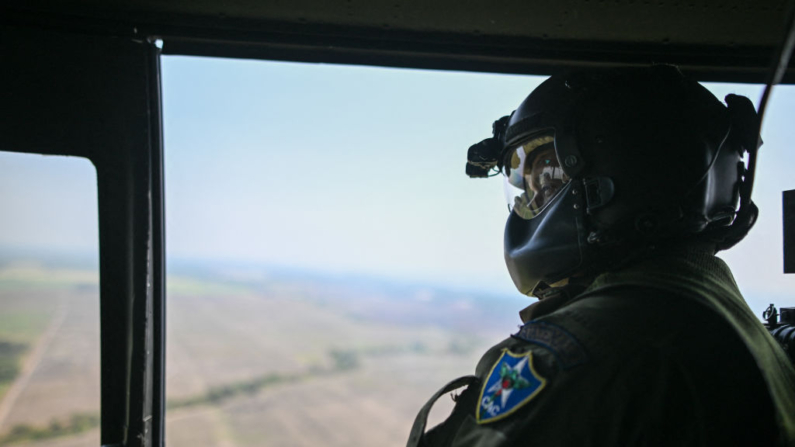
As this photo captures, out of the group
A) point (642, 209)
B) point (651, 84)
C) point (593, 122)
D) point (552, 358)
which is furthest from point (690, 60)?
point (552, 358)

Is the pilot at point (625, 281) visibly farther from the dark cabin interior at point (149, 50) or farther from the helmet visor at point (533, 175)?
the dark cabin interior at point (149, 50)

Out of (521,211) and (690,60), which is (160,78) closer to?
(521,211)

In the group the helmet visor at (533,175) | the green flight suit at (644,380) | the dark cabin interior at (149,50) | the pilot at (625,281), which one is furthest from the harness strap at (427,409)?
the dark cabin interior at (149,50)

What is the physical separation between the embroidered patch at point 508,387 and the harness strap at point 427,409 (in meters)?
0.16

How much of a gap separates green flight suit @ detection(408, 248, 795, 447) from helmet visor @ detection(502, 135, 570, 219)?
47 centimetres

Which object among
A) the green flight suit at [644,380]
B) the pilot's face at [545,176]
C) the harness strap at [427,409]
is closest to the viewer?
the green flight suit at [644,380]

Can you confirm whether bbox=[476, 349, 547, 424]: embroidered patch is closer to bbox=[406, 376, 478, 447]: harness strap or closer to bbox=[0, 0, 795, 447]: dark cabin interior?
bbox=[406, 376, 478, 447]: harness strap

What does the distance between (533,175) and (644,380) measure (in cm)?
77

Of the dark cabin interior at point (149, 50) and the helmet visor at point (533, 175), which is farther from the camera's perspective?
the dark cabin interior at point (149, 50)

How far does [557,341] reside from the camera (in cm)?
101

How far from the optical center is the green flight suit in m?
0.93

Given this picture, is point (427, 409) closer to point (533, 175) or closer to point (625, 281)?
point (625, 281)

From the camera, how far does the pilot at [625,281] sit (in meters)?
0.94

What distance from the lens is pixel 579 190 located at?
1.38 m
